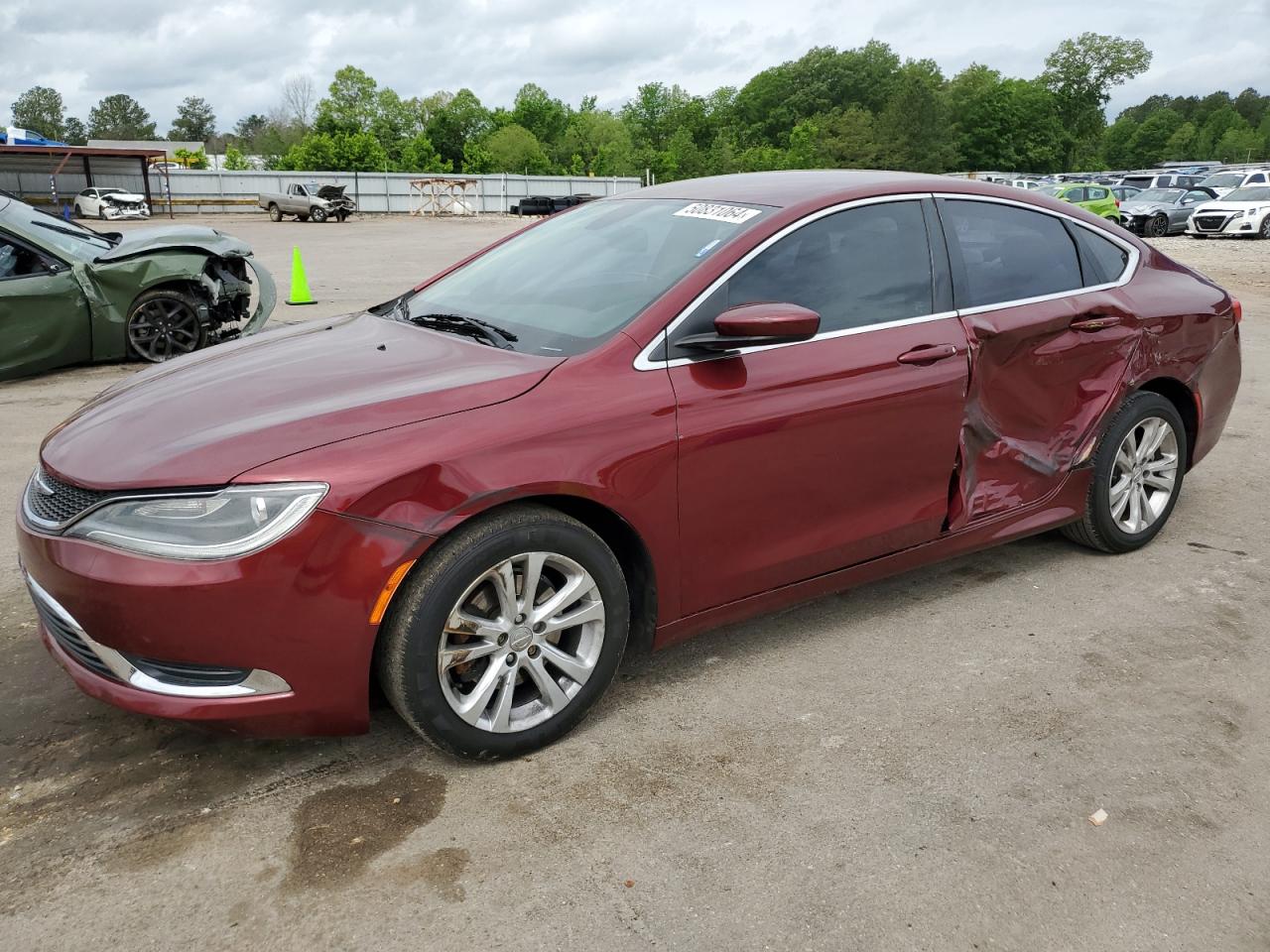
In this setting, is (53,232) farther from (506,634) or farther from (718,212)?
(506,634)

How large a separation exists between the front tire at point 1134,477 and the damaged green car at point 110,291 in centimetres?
589

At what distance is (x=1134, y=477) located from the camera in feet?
15.0

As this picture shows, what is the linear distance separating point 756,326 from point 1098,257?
7.05ft

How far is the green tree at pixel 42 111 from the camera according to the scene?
443ft

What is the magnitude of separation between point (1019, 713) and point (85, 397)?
7.11 meters

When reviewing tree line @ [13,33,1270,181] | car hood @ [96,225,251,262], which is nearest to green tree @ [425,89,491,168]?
tree line @ [13,33,1270,181]

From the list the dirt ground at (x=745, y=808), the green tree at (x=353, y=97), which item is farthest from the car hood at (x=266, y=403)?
the green tree at (x=353, y=97)

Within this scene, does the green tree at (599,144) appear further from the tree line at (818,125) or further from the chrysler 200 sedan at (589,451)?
the chrysler 200 sedan at (589,451)

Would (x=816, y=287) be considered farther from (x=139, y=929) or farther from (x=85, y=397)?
(x=85, y=397)

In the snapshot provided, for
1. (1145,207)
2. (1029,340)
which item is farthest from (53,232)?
(1145,207)

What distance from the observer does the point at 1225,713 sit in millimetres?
3330

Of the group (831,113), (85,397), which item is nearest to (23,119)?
(831,113)

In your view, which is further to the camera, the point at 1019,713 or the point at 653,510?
the point at 1019,713

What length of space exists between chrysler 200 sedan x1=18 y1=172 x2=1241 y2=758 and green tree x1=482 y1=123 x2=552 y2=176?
72434 mm
